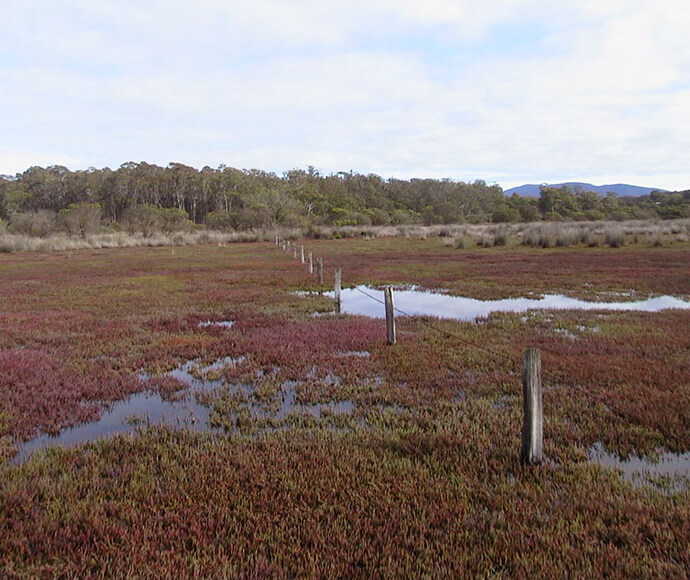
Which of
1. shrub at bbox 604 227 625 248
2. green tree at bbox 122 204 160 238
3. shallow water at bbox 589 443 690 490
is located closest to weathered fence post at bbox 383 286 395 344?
shallow water at bbox 589 443 690 490

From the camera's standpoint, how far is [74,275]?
27078 millimetres

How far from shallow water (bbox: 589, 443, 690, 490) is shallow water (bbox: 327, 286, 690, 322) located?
8.45m

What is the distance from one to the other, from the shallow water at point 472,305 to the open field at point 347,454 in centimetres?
187

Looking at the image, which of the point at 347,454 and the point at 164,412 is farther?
the point at 164,412

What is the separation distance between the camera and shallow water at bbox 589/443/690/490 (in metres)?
5.20

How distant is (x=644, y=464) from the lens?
5.44m

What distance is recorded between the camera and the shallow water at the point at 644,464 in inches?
205

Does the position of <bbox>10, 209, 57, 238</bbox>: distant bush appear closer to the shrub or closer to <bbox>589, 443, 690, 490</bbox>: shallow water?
the shrub

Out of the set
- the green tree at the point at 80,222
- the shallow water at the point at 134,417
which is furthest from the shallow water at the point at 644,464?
the green tree at the point at 80,222

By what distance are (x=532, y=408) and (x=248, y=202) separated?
254ft

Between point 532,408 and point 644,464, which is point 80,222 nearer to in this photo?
point 532,408

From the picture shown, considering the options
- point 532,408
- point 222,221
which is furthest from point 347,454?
point 222,221

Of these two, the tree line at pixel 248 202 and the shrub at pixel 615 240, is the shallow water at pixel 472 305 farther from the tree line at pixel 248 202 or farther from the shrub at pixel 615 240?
the tree line at pixel 248 202

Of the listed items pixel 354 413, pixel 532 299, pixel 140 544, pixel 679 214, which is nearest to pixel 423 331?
pixel 354 413
